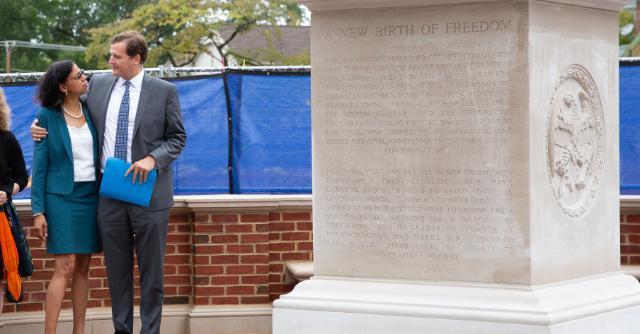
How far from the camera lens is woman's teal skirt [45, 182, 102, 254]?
671cm

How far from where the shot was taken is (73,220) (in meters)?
6.71

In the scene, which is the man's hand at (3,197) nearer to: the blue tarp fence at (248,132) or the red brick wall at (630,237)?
the blue tarp fence at (248,132)

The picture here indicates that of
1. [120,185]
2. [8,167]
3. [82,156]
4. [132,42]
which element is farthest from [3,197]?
[132,42]

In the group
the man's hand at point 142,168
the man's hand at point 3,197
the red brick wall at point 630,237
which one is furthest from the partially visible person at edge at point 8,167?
the red brick wall at point 630,237

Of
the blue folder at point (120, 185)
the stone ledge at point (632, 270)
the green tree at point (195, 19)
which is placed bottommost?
the stone ledge at point (632, 270)

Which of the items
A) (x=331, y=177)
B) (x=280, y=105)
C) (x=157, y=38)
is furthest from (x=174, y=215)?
(x=157, y=38)

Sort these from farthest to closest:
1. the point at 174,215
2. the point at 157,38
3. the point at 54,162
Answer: the point at 157,38 → the point at 174,215 → the point at 54,162

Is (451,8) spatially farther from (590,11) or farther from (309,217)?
(309,217)

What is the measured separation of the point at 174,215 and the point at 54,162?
55.3 inches

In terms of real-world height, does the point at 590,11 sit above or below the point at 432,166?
above

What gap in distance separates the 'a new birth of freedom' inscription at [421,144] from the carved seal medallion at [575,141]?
0.80 ft

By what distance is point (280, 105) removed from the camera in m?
8.64

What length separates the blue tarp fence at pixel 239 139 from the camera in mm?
8578

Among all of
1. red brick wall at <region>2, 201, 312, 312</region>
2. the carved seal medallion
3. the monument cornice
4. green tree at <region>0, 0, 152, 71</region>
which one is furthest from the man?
green tree at <region>0, 0, 152, 71</region>
